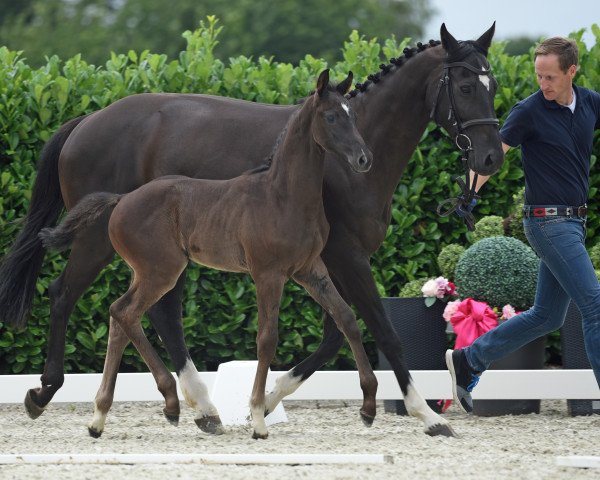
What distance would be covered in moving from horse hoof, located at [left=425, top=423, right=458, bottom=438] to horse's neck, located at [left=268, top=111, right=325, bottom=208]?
128 cm

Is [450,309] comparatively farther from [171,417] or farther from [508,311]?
[171,417]

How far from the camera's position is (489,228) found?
23.2 ft

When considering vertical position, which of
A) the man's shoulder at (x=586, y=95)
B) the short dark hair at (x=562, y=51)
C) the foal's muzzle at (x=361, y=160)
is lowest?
the foal's muzzle at (x=361, y=160)

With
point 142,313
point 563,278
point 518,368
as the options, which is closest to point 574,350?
point 518,368

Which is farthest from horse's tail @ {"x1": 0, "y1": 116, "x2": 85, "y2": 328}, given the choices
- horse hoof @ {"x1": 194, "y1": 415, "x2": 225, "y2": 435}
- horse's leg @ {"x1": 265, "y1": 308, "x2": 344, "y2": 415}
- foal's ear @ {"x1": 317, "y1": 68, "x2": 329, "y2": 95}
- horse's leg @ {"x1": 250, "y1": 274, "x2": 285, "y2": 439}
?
foal's ear @ {"x1": 317, "y1": 68, "x2": 329, "y2": 95}

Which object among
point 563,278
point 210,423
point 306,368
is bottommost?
point 210,423

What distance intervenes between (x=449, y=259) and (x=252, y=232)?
2274mm

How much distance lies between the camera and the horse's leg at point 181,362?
18.7ft

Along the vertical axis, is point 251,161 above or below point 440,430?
above

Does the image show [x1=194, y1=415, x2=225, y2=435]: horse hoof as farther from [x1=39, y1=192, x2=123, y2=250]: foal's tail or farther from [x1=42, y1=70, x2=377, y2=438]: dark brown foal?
[x1=39, y1=192, x2=123, y2=250]: foal's tail

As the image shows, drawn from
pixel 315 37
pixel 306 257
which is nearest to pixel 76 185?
pixel 306 257

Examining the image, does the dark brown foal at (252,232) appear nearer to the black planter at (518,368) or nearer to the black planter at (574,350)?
the black planter at (518,368)

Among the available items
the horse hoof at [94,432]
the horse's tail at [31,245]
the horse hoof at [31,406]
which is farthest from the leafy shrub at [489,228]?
the horse hoof at [31,406]

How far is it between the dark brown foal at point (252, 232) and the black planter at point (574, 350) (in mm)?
1863
